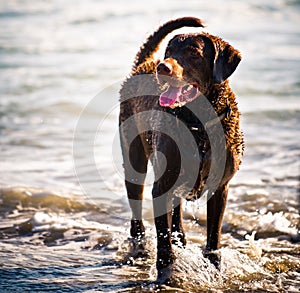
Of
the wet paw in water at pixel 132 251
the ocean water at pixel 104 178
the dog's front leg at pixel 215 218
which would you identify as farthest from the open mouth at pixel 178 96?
the wet paw in water at pixel 132 251

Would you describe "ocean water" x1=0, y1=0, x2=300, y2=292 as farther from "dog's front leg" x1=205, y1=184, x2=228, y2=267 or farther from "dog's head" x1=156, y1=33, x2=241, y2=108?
"dog's head" x1=156, y1=33, x2=241, y2=108

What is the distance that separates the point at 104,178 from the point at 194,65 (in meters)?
3.42

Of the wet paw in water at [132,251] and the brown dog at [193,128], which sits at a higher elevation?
the brown dog at [193,128]

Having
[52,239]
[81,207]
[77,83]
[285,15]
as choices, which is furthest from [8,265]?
[285,15]

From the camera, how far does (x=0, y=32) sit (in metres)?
18.3

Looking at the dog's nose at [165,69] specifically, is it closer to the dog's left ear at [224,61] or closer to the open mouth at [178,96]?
the open mouth at [178,96]

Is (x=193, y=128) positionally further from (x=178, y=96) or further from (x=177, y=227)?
(x=177, y=227)

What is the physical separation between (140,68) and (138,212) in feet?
4.12

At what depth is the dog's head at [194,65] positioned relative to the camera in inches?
186

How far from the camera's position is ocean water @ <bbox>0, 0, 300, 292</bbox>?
5.27 m

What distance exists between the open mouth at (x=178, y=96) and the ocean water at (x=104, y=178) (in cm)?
97

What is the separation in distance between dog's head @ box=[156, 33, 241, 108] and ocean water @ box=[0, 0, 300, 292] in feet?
3.33

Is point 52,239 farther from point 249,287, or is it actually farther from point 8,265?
point 249,287

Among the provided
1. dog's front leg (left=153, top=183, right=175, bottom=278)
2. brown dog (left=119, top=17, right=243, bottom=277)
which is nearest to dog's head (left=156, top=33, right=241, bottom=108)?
brown dog (left=119, top=17, right=243, bottom=277)
